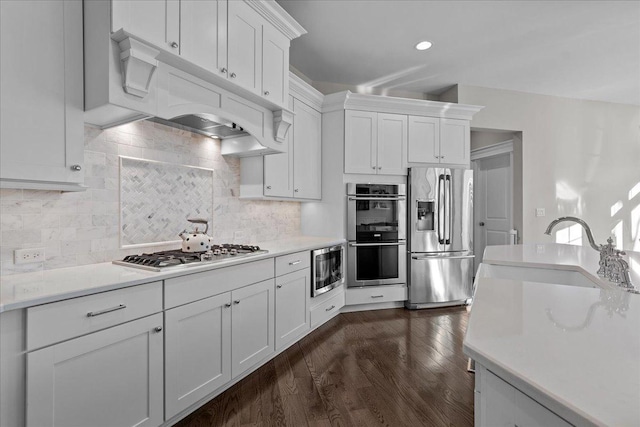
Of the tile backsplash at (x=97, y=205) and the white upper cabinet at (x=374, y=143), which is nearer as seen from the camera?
the tile backsplash at (x=97, y=205)

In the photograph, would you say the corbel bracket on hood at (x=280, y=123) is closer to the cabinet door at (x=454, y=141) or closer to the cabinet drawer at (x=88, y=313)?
the cabinet drawer at (x=88, y=313)

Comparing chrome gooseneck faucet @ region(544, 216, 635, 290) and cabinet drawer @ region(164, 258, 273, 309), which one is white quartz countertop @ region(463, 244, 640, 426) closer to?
chrome gooseneck faucet @ region(544, 216, 635, 290)

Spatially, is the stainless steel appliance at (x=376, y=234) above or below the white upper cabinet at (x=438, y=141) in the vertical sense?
below

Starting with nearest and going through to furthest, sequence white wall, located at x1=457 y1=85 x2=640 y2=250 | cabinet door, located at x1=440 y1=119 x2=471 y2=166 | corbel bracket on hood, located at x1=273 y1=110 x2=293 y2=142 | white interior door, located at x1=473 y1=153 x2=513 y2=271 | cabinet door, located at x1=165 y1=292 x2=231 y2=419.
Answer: cabinet door, located at x1=165 y1=292 x2=231 y2=419, corbel bracket on hood, located at x1=273 y1=110 x2=293 y2=142, cabinet door, located at x1=440 y1=119 x2=471 y2=166, white wall, located at x1=457 y1=85 x2=640 y2=250, white interior door, located at x1=473 y1=153 x2=513 y2=271

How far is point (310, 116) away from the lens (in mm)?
3641

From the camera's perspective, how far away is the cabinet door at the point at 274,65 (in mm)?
2467

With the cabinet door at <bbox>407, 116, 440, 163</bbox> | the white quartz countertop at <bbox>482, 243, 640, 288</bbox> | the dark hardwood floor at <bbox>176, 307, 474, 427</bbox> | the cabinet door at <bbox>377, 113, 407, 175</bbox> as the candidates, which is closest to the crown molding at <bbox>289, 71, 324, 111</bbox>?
the cabinet door at <bbox>377, 113, 407, 175</bbox>

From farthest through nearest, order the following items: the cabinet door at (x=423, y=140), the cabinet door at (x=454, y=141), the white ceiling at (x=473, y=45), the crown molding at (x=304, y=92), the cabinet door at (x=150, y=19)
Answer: the cabinet door at (x=454, y=141) → the cabinet door at (x=423, y=140) → the crown molding at (x=304, y=92) → the white ceiling at (x=473, y=45) → the cabinet door at (x=150, y=19)

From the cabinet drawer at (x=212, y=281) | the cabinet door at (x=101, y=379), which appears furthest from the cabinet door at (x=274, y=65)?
the cabinet door at (x=101, y=379)

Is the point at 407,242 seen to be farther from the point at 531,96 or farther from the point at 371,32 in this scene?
the point at 531,96

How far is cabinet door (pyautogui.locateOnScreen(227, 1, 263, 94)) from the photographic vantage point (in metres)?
2.15

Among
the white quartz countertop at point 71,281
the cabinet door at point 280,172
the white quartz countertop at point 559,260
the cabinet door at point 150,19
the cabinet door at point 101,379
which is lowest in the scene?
the cabinet door at point 101,379

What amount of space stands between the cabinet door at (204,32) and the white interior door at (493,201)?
15.3 ft

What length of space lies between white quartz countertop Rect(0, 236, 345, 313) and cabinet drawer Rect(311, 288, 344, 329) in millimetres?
1387
